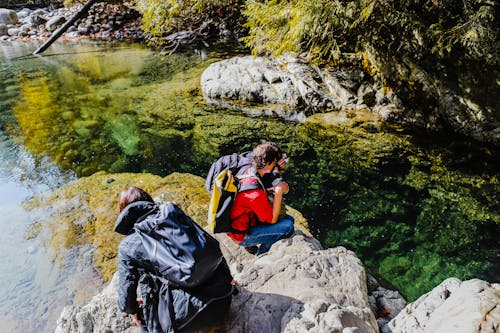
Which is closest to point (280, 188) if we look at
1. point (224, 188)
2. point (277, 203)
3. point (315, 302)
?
point (277, 203)

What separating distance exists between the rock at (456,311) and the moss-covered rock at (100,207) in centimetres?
260

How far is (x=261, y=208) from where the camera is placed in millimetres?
4371

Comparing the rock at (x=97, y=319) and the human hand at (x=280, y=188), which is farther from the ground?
the human hand at (x=280, y=188)

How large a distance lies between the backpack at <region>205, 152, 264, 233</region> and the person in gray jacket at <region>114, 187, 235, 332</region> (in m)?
1.04

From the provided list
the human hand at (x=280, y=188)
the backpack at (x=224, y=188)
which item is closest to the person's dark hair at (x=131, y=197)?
the backpack at (x=224, y=188)

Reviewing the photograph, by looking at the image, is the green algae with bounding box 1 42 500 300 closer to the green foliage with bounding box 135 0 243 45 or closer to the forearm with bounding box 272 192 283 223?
the forearm with bounding box 272 192 283 223

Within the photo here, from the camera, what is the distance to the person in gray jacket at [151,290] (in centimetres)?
295

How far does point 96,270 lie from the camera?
557cm

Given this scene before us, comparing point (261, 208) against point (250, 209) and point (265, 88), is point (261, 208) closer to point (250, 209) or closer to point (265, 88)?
point (250, 209)

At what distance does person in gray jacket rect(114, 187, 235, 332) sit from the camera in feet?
9.68

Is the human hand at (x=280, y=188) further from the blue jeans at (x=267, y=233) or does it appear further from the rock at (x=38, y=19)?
the rock at (x=38, y=19)

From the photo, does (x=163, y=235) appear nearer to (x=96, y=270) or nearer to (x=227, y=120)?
(x=96, y=270)

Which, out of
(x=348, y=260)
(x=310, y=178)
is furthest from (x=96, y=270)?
(x=310, y=178)

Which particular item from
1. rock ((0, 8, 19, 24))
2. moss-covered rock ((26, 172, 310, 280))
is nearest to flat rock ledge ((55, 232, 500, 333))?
moss-covered rock ((26, 172, 310, 280))
